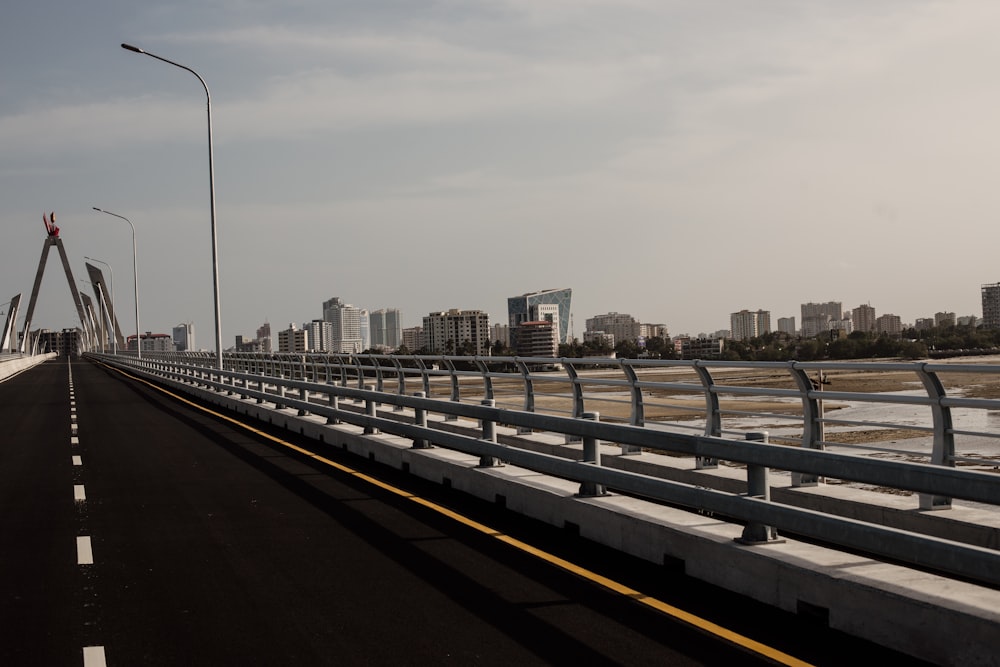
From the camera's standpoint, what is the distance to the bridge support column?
7.41 meters

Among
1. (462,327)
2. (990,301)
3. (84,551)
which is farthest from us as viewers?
(462,327)

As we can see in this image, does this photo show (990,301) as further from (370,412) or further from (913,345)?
(370,412)

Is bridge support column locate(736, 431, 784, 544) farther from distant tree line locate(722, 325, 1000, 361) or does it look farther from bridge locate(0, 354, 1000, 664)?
distant tree line locate(722, 325, 1000, 361)

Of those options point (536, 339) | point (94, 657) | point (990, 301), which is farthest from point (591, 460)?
point (536, 339)

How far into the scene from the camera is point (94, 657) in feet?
20.8

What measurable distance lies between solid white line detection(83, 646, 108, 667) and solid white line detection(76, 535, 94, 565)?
9.23ft

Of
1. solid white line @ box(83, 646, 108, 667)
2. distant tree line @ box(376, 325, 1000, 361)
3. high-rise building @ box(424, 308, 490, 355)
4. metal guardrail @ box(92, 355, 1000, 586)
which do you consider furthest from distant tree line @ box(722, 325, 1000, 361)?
high-rise building @ box(424, 308, 490, 355)

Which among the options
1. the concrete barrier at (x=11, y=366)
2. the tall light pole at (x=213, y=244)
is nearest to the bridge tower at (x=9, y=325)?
the concrete barrier at (x=11, y=366)

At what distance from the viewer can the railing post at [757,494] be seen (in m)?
7.41

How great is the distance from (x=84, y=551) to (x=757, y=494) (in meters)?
6.13

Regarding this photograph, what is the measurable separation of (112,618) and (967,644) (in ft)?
17.8

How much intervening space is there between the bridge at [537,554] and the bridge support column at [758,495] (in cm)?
2

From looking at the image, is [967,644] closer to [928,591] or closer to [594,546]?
[928,591]

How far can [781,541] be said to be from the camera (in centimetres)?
744
